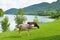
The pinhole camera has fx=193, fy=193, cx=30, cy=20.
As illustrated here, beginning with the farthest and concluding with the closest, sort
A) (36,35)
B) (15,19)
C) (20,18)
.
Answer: (15,19) < (20,18) < (36,35)

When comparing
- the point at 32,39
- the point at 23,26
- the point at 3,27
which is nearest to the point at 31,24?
the point at 23,26

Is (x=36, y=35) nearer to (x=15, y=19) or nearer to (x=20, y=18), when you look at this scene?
(x=20, y=18)

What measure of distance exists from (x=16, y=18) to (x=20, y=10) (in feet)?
34.8

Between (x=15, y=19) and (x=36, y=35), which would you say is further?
(x=15, y=19)

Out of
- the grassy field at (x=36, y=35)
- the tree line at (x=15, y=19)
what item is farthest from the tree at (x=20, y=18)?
the grassy field at (x=36, y=35)

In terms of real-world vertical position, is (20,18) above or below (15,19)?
above

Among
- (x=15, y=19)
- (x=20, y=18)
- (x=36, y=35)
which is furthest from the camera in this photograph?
(x=15, y=19)

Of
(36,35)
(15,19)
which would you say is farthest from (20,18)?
(36,35)

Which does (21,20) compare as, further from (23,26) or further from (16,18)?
(23,26)

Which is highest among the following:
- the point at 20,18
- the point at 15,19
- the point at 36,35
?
the point at 36,35

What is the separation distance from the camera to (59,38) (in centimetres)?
1788

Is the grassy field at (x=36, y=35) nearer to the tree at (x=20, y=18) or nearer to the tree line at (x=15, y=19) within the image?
the tree line at (x=15, y=19)

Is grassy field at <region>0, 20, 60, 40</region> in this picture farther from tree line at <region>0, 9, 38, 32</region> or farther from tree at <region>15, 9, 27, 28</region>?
tree at <region>15, 9, 27, 28</region>

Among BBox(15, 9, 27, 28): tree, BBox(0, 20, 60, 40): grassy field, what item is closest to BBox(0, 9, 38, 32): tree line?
BBox(15, 9, 27, 28): tree
